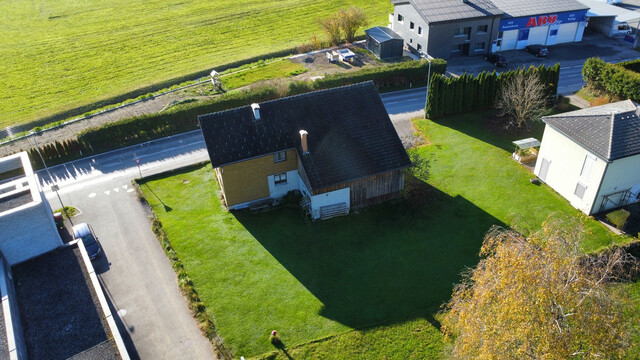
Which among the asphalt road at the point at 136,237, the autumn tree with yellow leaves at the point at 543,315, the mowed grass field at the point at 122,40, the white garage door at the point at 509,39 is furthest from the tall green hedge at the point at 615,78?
the autumn tree with yellow leaves at the point at 543,315

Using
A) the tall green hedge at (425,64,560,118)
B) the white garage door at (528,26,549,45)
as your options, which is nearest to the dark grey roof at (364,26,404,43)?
the tall green hedge at (425,64,560,118)

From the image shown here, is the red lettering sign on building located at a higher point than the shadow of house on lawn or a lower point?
higher

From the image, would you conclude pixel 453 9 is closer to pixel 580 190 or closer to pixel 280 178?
pixel 580 190

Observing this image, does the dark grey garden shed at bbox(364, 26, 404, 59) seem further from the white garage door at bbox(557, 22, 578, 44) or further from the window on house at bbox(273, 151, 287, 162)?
the window on house at bbox(273, 151, 287, 162)

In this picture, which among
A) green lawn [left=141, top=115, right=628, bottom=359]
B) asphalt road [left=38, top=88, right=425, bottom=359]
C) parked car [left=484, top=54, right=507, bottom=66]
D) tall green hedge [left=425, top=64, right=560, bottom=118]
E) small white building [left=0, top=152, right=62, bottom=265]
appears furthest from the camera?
parked car [left=484, top=54, right=507, bottom=66]

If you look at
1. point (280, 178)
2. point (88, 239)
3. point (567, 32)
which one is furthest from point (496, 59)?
point (88, 239)
